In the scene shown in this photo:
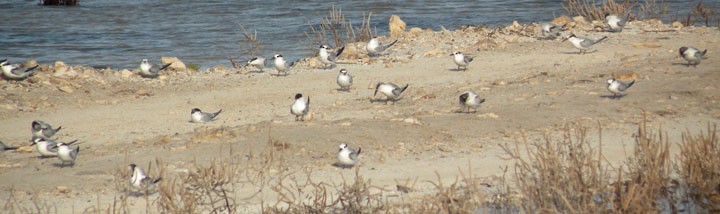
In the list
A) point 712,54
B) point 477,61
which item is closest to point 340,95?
point 477,61

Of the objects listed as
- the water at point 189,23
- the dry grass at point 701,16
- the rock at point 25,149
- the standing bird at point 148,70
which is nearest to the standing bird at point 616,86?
the rock at point 25,149

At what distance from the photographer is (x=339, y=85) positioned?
45.1 feet

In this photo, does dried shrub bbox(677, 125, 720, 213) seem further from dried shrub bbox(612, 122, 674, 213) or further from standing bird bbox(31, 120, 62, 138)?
standing bird bbox(31, 120, 62, 138)

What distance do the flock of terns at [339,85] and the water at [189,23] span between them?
327cm

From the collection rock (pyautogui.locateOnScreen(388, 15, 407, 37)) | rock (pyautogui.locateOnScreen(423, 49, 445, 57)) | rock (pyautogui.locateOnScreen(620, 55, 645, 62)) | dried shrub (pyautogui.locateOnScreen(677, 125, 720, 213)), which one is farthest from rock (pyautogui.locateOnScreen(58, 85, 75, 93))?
dried shrub (pyautogui.locateOnScreen(677, 125, 720, 213))

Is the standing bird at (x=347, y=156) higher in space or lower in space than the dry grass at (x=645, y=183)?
higher

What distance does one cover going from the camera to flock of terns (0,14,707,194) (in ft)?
30.2

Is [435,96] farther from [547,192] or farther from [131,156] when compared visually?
[547,192]

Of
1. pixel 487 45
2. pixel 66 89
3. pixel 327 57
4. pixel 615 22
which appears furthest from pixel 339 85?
pixel 615 22

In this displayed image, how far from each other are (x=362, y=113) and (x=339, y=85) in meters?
1.71

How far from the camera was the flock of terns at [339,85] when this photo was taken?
30.2 ft

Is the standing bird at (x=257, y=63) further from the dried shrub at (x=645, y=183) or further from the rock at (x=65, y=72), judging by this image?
the dried shrub at (x=645, y=183)

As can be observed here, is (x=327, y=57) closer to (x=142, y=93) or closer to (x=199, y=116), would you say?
(x=142, y=93)

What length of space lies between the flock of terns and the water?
10.7 feet
